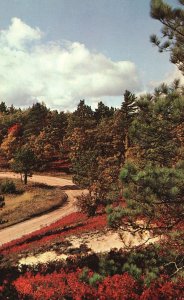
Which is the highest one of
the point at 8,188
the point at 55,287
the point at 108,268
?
the point at 108,268

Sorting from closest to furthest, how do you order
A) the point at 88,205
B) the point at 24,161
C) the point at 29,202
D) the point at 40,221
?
1. the point at 88,205
2. the point at 40,221
3. the point at 29,202
4. the point at 24,161

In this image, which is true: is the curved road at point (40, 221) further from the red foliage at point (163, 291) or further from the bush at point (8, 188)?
the red foliage at point (163, 291)

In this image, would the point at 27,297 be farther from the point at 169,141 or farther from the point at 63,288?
the point at 169,141

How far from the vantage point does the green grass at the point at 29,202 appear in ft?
160

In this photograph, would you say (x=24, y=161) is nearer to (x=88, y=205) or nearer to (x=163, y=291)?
(x=88, y=205)

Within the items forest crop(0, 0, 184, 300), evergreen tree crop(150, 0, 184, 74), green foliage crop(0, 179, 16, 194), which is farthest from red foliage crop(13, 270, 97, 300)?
green foliage crop(0, 179, 16, 194)

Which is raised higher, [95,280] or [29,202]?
[95,280]

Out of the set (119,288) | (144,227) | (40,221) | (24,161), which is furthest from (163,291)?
(24,161)

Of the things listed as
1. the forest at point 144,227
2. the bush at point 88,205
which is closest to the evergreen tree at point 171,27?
the forest at point 144,227

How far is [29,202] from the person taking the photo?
5597cm

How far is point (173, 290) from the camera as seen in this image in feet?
45.0

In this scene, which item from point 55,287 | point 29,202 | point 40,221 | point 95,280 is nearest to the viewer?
point 95,280

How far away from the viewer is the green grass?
160ft

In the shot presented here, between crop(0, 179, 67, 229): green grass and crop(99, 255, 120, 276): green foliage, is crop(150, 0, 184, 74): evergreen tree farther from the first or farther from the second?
crop(0, 179, 67, 229): green grass
